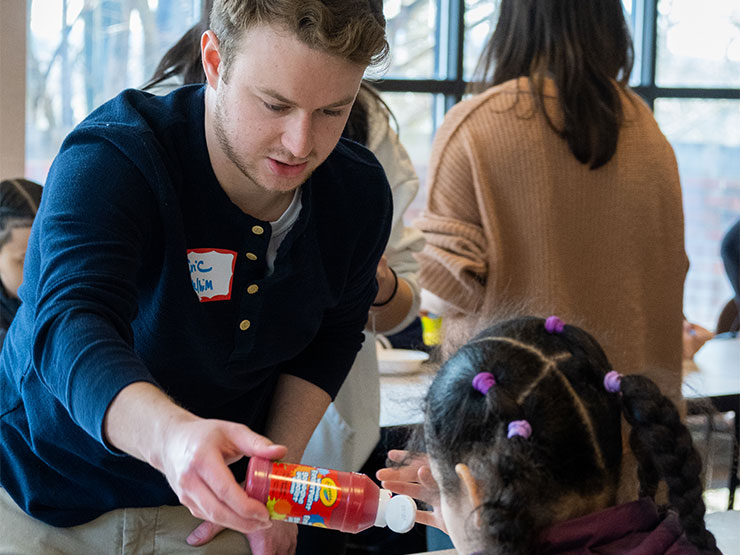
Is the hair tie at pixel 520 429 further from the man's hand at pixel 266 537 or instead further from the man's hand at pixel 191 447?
the man's hand at pixel 266 537

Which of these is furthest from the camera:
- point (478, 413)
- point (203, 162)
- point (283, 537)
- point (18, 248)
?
point (18, 248)

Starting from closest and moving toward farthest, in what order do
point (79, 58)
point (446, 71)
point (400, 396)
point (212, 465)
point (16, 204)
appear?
1. point (212, 465)
2. point (16, 204)
3. point (400, 396)
4. point (79, 58)
5. point (446, 71)

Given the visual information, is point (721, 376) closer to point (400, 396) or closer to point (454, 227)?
point (400, 396)

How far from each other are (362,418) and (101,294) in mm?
841

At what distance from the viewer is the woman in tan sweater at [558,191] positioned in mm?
1650

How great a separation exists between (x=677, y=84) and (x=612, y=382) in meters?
3.91

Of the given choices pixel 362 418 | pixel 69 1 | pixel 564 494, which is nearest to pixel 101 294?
pixel 564 494

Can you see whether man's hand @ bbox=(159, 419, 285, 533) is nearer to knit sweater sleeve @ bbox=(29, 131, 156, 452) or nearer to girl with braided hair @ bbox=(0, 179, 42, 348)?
knit sweater sleeve @ bbox=(29, 131, 156, 452)

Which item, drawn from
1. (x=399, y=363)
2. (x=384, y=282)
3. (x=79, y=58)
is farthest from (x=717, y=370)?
(x=79, y=58)

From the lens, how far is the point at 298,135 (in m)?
1.08

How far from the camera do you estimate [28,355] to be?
1171 mm

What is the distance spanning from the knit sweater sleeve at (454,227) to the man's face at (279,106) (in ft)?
1.86

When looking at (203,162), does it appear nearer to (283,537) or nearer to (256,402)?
(256,402)

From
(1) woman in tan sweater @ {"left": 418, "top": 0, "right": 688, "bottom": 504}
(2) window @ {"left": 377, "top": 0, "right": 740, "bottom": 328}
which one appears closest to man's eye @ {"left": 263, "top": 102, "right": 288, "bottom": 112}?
(1) woman in tan sweater @ {"left": 418, "top": 0, "right": 688, "bottom": 504}
